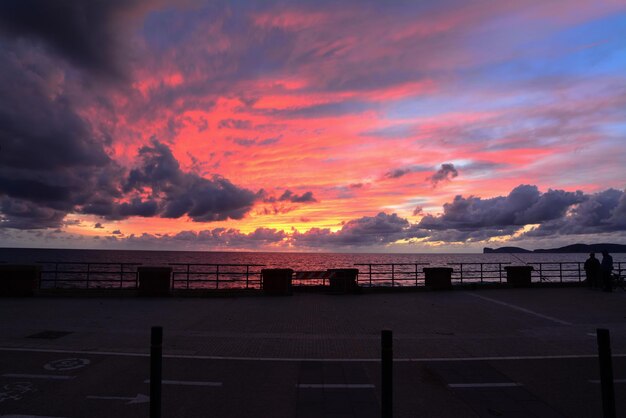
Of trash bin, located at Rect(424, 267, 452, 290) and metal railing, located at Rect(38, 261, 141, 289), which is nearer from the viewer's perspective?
metal railing, located at Rect(38, 261, 141, 289)

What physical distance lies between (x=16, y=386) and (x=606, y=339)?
8278mm

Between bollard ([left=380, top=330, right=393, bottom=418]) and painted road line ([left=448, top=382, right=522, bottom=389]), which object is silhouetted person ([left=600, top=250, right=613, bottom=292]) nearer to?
painted road line ([left=448, top=382, right=522, bottom=389])

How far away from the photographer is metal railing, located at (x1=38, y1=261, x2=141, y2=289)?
762 inches

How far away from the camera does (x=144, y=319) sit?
1332 centimetres

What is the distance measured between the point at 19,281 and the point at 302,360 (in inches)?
570

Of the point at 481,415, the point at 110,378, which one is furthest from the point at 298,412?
the point at 110,378

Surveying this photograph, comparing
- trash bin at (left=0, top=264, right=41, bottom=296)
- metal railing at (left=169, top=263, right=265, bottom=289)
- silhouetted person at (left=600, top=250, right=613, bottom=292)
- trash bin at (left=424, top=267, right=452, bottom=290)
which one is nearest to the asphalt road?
metal railing at (left=169, top=263, right=265, bottom=289)

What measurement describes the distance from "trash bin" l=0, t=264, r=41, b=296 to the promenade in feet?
4.90

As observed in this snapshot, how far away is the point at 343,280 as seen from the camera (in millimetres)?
20453

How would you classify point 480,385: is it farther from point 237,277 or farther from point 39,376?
point 237,277

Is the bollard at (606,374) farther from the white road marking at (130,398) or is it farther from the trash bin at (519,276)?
the trash bin at (519,276)

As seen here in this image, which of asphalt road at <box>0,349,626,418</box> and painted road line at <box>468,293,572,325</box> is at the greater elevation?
painted road line at <box>468,293,572,325</box>

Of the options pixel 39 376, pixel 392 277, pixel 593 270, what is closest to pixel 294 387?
pixel 39 376

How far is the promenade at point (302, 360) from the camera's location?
6391 mm
